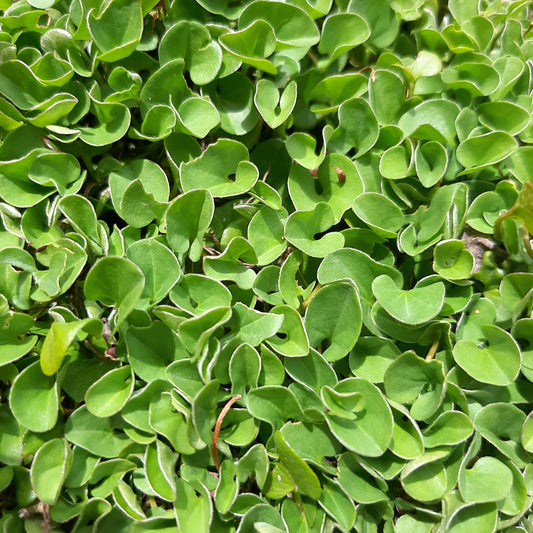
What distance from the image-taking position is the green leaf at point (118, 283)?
78 cm

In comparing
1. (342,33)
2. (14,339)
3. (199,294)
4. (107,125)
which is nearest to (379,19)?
(342,33)

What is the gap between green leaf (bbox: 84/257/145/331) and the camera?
78 centimetres

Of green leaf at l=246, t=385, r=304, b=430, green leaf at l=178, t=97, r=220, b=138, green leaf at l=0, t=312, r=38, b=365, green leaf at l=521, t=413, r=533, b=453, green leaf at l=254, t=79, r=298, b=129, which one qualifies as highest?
green leaf at l=254, t=79, r=298, b=129

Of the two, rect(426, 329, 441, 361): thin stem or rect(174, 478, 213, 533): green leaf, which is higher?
rect(426, 329, 441, 361): thin stem

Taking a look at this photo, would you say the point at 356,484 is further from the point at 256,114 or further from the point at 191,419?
the point at 256,114

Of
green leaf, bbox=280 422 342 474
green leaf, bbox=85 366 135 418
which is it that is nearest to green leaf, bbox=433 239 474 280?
green leaf, bbox=280 422 342 474

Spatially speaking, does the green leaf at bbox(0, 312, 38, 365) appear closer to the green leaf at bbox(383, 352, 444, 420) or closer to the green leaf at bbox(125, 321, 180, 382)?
the green leaf at bbox(125, 321, 180, 382)

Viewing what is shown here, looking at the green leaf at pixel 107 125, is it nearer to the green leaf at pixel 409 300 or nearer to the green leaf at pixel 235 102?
the green leaf at pixel 235 102

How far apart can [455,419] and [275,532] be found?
337 millimetres

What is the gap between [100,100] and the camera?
1.03m

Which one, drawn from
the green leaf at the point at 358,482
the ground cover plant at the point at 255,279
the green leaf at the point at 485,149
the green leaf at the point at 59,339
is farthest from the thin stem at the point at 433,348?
the green leaf at the point at 59,339

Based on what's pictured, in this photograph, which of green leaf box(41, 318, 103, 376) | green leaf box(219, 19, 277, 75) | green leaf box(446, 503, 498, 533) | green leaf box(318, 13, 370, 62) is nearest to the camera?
green leaf box(41, 318, 103, 376)

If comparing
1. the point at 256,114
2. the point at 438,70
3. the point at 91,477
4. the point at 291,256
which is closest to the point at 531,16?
the point at 438,70

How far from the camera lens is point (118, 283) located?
82 centimetres
